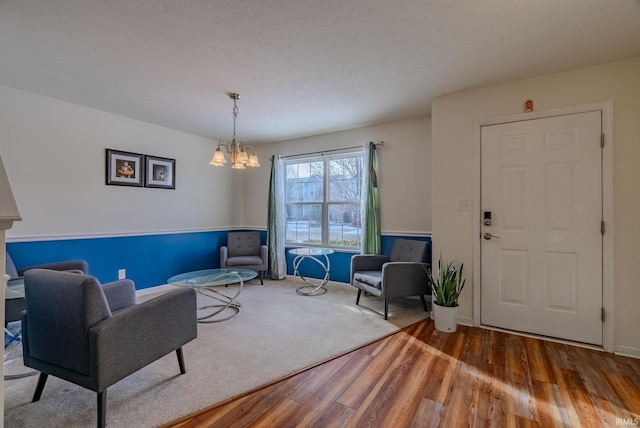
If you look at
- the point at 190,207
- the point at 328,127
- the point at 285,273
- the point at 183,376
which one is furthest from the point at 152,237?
the point at 328,127

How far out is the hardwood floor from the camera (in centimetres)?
164

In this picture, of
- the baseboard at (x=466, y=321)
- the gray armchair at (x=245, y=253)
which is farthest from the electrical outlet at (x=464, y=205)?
the gray armchair at (x=245, y=253)

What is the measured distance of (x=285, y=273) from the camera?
5059 mm

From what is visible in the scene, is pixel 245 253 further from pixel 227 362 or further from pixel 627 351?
pixel 627 351

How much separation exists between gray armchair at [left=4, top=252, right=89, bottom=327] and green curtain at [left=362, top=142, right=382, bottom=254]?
3340mm

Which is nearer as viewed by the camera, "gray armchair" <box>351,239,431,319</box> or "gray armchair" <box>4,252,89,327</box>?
"gray armchair" <box>4,252,89,327</box>

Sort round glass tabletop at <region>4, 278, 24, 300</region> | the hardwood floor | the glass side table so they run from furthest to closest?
the glass side table, round glass tabletop at <region>4, 278, 24, 300</region>, the hardwood floor

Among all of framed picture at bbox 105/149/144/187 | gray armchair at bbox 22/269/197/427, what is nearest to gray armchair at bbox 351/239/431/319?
gray armchair at bbox 22/269/197/427

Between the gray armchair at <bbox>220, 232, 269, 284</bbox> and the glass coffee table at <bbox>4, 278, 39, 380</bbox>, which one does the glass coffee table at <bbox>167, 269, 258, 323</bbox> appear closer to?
the gray armchair at <bbox>220, 232, 269, 284</bbox>

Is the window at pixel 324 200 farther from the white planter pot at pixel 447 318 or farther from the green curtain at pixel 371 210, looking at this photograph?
the white planter pot at pixel 447 318

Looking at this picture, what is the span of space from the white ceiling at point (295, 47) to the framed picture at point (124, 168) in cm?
68

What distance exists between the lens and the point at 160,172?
4.30 metres

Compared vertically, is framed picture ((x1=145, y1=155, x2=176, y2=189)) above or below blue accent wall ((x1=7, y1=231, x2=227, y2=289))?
above

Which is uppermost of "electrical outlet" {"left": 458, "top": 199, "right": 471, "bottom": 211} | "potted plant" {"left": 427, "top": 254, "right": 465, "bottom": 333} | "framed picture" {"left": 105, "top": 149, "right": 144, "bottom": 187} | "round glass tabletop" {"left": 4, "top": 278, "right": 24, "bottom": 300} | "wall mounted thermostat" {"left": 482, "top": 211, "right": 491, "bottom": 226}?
"framed picture" {"left": 105, "top": 149, "right": 144, "bottom": 187}
